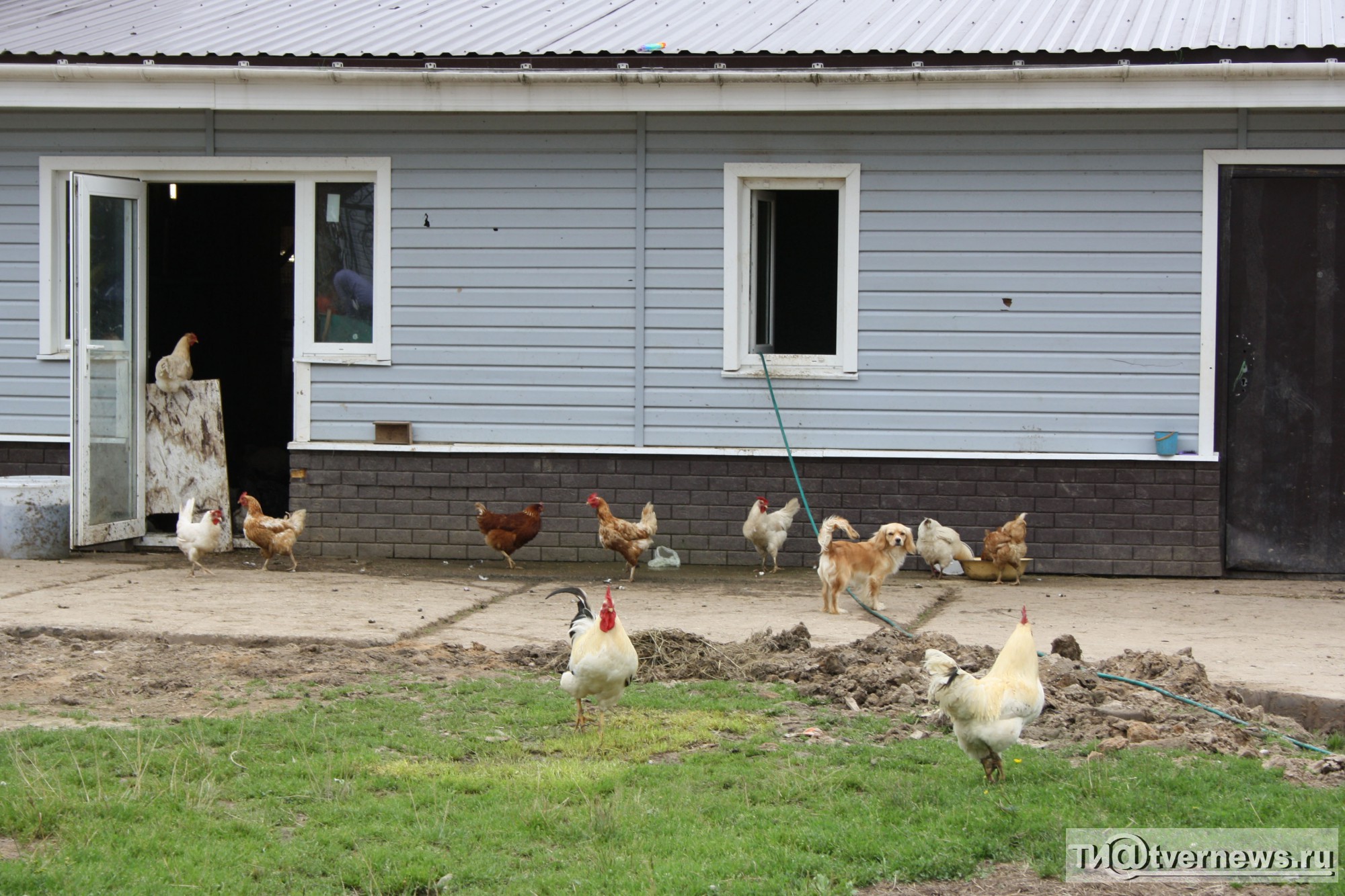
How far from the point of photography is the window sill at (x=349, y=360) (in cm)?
1091

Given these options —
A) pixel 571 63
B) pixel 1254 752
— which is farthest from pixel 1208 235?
pixel 1254 752

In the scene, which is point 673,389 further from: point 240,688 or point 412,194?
point 240,688

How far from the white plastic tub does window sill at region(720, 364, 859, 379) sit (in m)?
5.32

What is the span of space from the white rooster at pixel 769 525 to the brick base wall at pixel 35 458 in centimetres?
570

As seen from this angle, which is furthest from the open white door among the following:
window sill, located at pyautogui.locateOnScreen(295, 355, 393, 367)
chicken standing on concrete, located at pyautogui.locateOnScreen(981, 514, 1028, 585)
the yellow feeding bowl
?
chicken standing on concrete, located at pyautogui.locateOnScreen(981, 514, 1028, 585)

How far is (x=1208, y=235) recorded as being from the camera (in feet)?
33.2

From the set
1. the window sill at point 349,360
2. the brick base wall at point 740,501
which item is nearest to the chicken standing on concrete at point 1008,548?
the brick base wall at point 740,501

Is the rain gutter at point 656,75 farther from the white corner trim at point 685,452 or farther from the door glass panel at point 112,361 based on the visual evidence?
the white corner trim at point 685,452

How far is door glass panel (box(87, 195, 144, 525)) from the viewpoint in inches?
424

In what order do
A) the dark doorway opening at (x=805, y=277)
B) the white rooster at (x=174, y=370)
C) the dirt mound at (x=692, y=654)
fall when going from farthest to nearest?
the white rooster at (x=174, y=370), the dark doorway opening at (x=805, y=277), the dirt mound at (x=692, y=654)

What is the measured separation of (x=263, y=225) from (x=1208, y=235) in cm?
1071

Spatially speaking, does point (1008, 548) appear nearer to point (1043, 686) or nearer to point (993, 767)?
point (1043, 686)

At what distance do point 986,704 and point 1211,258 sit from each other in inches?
257

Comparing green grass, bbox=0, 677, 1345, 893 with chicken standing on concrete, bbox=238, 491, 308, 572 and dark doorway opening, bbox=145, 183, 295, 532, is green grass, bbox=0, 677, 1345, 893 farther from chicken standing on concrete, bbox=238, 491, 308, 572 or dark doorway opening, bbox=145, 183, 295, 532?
dark doorway opening, bbox=145, 183, 295, 532
